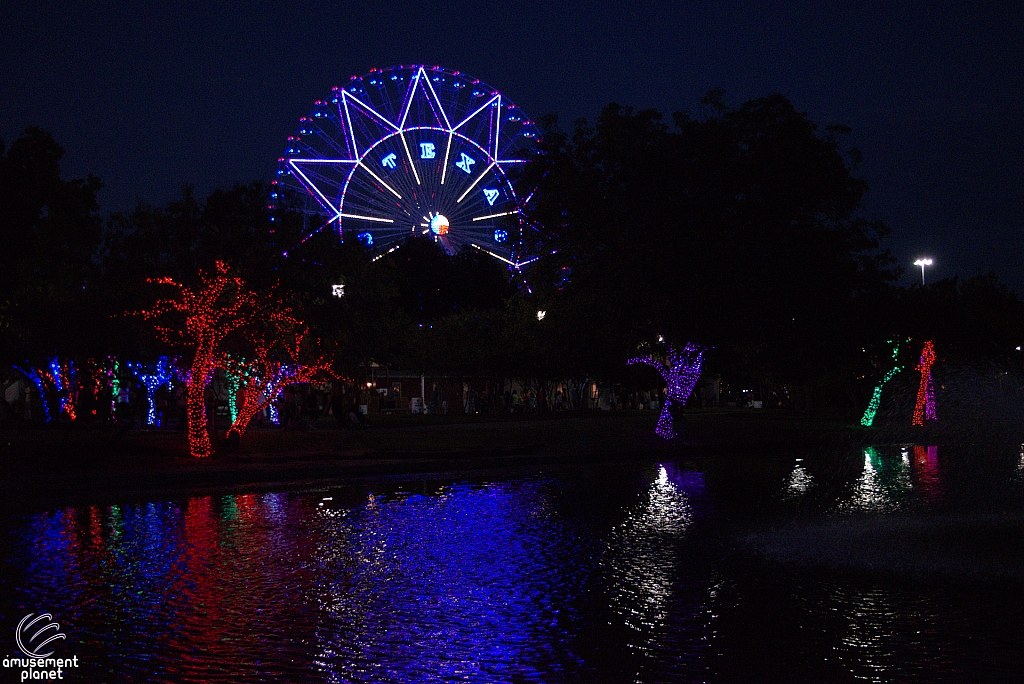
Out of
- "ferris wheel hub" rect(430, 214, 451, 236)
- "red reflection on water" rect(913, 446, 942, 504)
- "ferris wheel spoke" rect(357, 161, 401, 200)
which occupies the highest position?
"ferris wheel spoke" rect(357, 161, 401, 200)

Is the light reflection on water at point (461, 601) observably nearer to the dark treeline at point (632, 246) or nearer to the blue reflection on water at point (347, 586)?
the blue reflection on water at point (347, 586)

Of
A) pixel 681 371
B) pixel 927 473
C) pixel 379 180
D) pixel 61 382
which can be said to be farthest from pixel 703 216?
pixel 61 382

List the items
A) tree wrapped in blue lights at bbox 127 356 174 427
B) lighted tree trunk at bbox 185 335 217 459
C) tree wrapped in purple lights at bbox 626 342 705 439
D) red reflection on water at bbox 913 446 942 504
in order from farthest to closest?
1. tree wrapped in blue lights at bbox 127 356 174 427
2. tree wrapped in purple lights at bbox 626 342 705 439
3. lighted tree trunk at bbox 185 335 217 459
4. red reflection on water at bbox 913 446 942 504

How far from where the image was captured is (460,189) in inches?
2125

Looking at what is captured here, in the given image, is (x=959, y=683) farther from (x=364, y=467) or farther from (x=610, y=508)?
(x=364, y=467)

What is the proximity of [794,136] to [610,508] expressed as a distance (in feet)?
66.1

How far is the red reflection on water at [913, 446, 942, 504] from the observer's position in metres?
16.6

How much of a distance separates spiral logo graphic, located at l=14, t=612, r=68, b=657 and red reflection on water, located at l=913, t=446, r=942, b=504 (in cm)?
1229

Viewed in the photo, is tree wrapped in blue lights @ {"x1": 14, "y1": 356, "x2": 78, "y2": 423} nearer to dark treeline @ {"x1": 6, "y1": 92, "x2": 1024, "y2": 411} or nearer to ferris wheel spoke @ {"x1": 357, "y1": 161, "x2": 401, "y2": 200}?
dark treeline @ {"x1": 6, "y1": 92, "x2": 1024, "y2": 411}

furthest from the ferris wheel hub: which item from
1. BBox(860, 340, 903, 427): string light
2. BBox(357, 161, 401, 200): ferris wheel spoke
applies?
BBox(860, 340, 903, 427): string light

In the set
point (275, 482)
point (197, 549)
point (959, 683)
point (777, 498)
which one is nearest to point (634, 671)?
point (959, 683)

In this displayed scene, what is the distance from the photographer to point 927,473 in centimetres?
2116

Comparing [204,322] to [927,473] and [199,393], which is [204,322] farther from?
[927,473]

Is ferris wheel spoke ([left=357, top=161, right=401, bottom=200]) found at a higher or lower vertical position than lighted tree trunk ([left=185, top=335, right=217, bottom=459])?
higher
